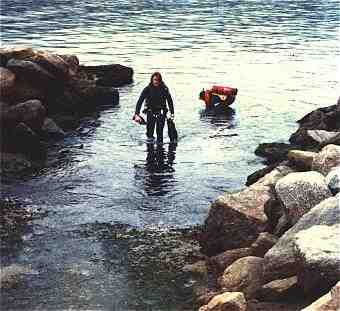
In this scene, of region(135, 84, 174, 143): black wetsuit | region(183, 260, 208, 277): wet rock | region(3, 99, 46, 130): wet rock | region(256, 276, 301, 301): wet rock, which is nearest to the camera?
region(256, 276, 301, 301): wet rock

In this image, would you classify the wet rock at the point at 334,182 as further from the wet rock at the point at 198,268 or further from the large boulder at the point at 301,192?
the wet rock at the point at 198,268

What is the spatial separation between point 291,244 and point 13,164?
11.6m

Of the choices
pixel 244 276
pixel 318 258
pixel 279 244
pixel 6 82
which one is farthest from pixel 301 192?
pixel 6 82

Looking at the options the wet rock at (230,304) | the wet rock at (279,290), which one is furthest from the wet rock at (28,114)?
the wet rock at (230,304)

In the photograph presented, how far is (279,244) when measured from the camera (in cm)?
1102

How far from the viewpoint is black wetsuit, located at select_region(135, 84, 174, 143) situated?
2133 cm

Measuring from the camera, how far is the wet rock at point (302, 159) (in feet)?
52.9

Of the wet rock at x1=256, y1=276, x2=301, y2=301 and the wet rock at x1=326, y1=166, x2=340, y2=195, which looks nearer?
the wet rock at x1=256, y1=276, x2=301, y2=301

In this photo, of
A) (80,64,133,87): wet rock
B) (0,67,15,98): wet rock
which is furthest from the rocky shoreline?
(80,64,133,87): wet rock

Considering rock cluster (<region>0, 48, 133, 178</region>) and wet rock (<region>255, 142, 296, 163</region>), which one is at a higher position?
rock cluster (<region>0, 48, 133, 178</region>)

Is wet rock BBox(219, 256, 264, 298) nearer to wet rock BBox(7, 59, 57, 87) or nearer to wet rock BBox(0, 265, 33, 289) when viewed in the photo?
wet rock BBox(0, 265, 33, 289)

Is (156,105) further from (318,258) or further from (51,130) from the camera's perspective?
(318,258)

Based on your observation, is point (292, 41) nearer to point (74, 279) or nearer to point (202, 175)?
point (202, 175)

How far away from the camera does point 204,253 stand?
13.5 m
